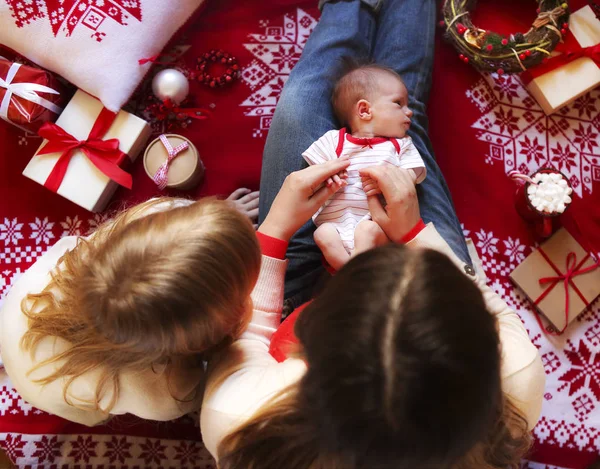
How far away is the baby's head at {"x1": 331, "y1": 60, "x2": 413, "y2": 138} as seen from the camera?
1060 millimetres

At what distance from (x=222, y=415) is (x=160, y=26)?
99 cm

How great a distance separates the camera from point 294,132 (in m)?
1.03

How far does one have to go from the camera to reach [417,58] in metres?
Result: 1.16

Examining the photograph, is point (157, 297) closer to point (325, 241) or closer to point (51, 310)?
point (51, 310)

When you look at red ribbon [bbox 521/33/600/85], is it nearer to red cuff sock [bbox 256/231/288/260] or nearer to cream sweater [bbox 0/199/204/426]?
red cuff sock [bbox 256/231/288/260]

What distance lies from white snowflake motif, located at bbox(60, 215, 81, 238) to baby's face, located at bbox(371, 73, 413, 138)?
2.69ft

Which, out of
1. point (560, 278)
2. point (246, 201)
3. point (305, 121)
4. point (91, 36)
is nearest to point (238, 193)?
point (246, 201)

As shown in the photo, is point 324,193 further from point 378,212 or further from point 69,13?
point 69,13

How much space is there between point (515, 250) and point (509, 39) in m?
0.54

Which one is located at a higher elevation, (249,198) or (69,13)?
(69,13)

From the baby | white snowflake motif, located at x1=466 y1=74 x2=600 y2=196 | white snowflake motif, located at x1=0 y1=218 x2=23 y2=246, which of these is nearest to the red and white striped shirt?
the baby

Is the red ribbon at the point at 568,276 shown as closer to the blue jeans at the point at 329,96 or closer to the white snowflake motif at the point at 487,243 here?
the white snowflake motif at the point at 487,243

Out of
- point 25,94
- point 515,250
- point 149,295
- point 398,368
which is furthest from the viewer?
point 515,250

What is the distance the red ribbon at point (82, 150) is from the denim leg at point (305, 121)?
381mm
